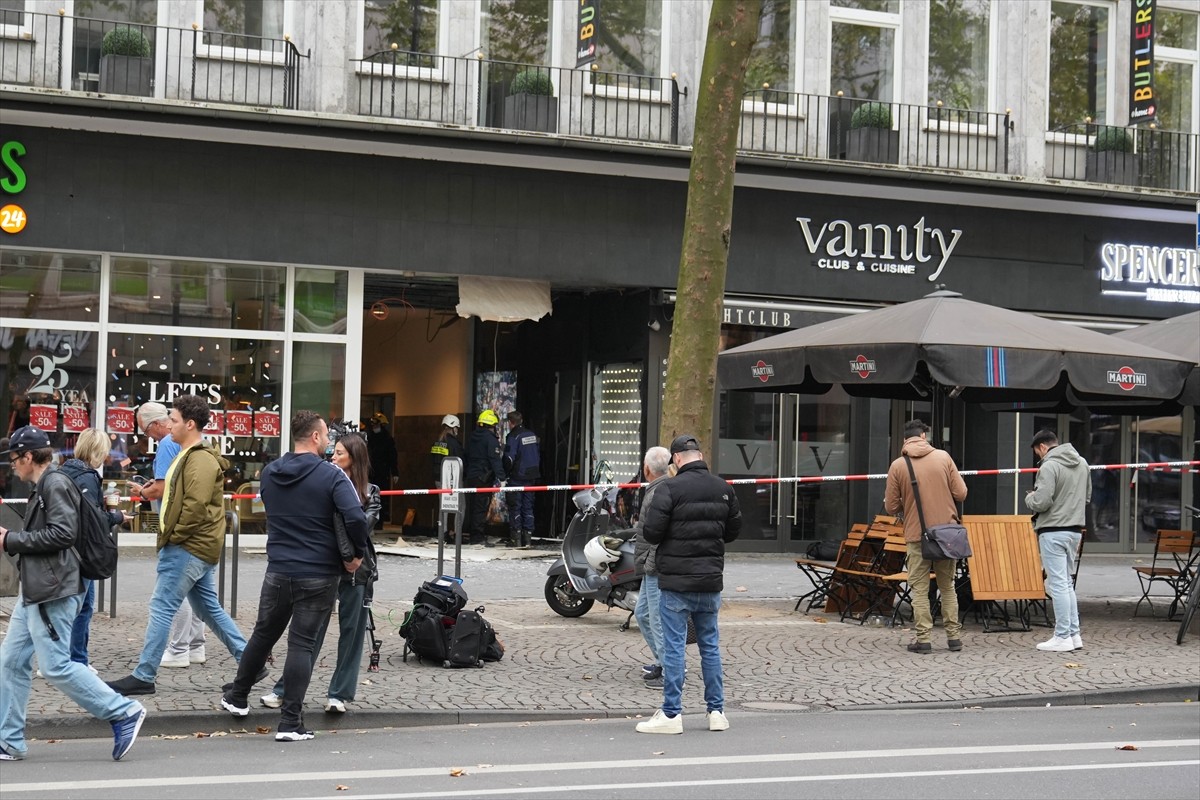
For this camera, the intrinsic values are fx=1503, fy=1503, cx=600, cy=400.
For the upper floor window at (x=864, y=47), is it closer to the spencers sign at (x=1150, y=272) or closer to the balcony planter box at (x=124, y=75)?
the spencers sign at (x=1150, y=272)

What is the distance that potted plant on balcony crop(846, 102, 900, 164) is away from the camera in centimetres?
2075

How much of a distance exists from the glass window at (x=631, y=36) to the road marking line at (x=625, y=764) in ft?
42.9

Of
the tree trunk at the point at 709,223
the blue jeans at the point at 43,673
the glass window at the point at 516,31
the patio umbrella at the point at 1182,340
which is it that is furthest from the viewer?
the glass window at the point at 516,31

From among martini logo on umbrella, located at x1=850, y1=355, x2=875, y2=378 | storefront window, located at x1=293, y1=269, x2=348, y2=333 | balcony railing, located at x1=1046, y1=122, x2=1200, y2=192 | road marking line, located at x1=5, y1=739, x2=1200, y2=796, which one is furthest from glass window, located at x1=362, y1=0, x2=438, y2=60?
road marking line, located at x1=5, y1=739, x2=1200, y2=796

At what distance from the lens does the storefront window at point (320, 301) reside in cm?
1881

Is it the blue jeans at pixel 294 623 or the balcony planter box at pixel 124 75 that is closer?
the blue jeans at pixel 294 623

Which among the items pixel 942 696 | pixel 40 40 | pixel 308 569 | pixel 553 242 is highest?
pixel 40 40

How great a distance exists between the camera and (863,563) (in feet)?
46.5

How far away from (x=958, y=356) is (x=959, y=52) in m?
10.6

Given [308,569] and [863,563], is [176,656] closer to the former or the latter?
[308,569]

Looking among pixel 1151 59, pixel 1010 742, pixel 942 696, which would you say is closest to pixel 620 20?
pixel 1151 59

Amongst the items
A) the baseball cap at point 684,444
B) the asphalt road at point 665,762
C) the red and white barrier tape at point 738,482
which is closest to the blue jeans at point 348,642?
the asphalt road at point 665,762

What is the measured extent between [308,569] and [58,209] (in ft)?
34.9

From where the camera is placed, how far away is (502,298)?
1975cm
